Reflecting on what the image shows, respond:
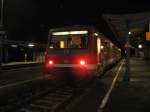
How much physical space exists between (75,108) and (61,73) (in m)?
7.15

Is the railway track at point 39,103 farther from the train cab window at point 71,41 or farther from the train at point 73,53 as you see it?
the train cab window at point 71,41

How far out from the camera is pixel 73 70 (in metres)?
17.2

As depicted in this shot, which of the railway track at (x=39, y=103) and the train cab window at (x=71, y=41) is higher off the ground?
the train cab window at (x=71, y=41)

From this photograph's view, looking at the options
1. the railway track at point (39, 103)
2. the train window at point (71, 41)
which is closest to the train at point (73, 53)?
the train window at point (71, 41)

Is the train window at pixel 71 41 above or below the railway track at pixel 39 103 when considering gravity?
above

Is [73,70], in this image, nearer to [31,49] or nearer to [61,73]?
[61,73]

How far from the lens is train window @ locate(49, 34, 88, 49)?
58.2ft

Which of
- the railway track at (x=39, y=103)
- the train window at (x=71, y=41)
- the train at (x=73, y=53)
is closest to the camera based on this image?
the railway track at (x=39, y=103)

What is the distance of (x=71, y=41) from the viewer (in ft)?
59.0

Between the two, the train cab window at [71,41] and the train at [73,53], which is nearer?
the train at [73,53]

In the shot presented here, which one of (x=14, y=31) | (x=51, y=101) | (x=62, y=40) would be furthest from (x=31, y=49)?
(x=51, y=101)

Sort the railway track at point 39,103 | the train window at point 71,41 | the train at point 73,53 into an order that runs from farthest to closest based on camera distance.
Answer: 1. the train window at point 71,41
2. the train at point 73,53
3. the railway track at point 39,103

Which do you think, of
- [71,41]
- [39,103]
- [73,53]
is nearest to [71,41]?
[71,41]

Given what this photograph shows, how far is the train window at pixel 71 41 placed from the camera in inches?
698
